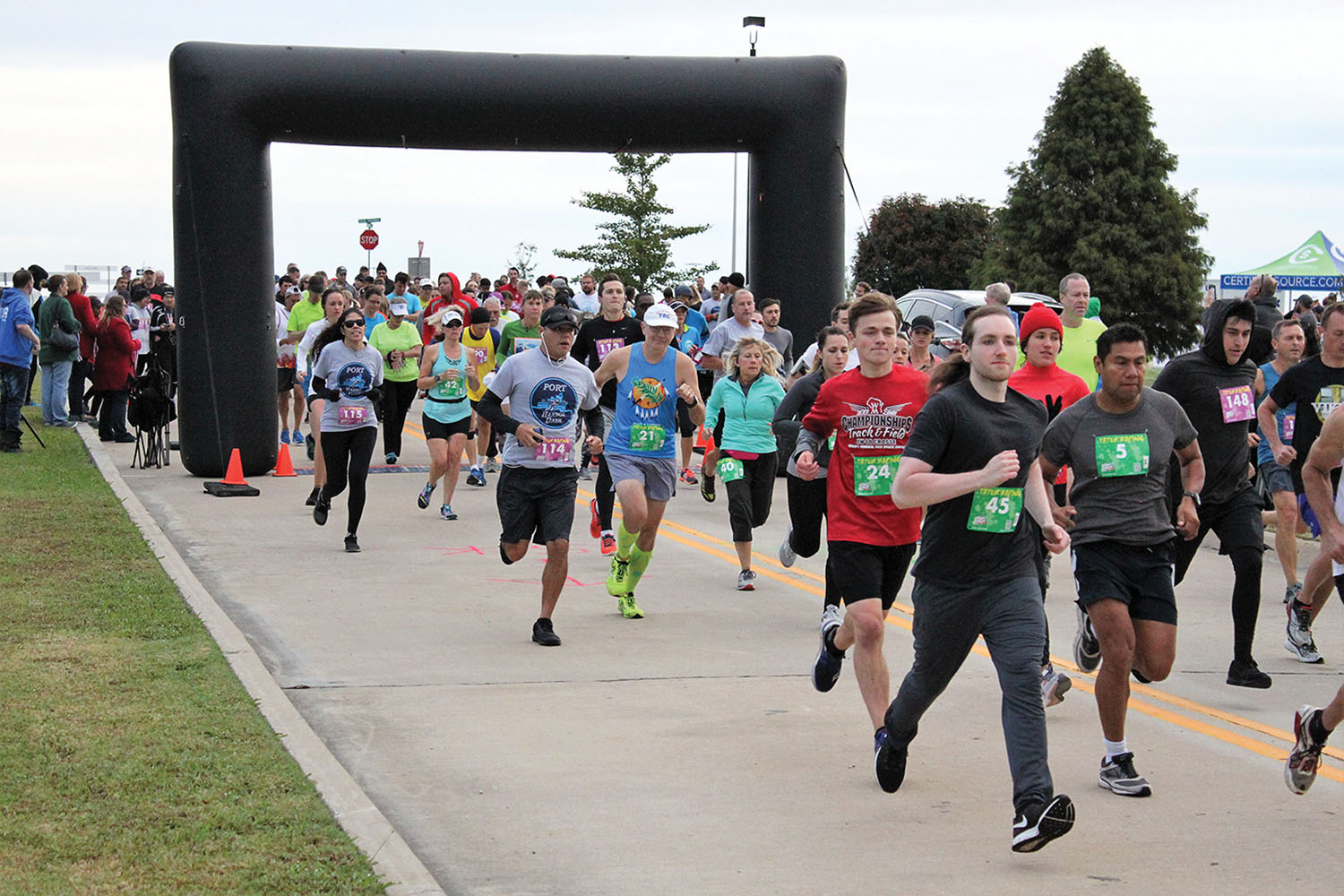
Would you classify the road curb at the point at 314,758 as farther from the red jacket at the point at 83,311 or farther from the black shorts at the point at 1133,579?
the red jacket at the point at 83,311

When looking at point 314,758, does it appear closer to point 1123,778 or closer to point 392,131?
point 1123,778

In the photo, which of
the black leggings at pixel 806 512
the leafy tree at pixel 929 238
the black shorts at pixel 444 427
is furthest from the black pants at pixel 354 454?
the leafy tree at pixel 929 238

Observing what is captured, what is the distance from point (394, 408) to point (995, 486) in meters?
13.1

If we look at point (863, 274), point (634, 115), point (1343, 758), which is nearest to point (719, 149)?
point (634, 115)

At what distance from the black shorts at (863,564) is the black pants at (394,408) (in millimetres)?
11160

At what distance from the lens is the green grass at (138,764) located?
198 inches

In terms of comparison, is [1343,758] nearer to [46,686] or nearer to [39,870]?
[39,870]

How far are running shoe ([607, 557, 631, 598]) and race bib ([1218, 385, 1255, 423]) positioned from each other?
12.1ft

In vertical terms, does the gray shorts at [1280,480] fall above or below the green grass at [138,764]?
above

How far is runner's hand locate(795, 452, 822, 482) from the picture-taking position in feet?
23.3

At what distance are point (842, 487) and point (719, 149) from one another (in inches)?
443

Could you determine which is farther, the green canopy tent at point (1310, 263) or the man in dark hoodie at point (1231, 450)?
the green canopy tent at point (1310, 263)

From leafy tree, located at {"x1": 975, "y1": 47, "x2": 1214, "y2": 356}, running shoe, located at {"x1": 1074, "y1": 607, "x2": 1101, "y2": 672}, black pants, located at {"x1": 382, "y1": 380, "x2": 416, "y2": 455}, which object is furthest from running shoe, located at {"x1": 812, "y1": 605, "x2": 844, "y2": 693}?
leafy tree, located at {"x1": 975, "y1": 47, "x2": 1214, "y2": 356}

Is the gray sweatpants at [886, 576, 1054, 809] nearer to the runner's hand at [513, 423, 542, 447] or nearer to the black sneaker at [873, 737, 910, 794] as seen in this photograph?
the black sneaker at [873, 737, 910, 794]
